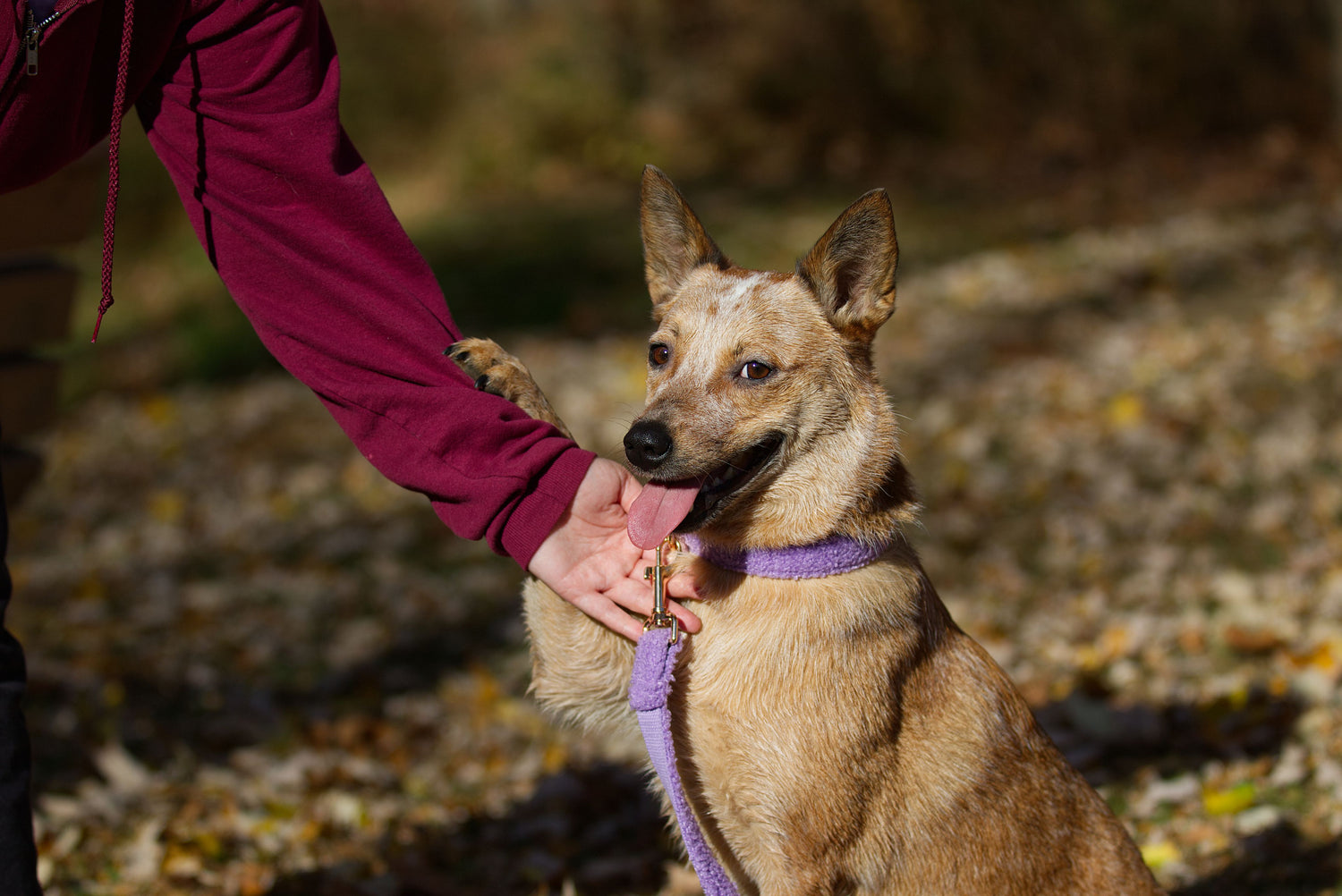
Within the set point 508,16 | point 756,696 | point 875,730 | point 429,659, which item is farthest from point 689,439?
point 508,16

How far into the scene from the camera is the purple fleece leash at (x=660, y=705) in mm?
2410

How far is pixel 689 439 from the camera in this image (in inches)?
101

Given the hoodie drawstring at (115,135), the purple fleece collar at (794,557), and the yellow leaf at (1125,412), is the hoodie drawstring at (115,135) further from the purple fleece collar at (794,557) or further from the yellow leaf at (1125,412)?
the yellow leaf at (1125,412)

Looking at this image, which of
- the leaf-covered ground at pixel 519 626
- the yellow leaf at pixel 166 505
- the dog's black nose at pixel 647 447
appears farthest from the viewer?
the yellow leaf at pixel 166 505

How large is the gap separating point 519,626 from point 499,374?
356 centimetres

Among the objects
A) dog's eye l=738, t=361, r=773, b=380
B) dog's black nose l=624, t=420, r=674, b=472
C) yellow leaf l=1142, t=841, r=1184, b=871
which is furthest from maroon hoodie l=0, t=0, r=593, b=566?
yellow leaf l=1142, t=841, r=1184, b=871

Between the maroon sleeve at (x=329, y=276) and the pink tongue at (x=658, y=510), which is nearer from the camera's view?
the maroon sleeve at (x=329, y=276)

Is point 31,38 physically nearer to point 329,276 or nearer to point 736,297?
point 329,276

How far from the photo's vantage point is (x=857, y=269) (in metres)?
2.92

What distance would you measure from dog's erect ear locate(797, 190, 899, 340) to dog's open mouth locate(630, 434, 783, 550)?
1.38 ft

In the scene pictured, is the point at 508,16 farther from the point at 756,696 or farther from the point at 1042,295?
the point at 756,696

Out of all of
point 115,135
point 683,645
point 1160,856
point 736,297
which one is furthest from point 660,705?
point 1160,856

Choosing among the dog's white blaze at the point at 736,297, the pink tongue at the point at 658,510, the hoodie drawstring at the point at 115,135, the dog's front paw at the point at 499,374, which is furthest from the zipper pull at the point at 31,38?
the dog's white blaze at the point at 736,297

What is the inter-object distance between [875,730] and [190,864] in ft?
8.15
